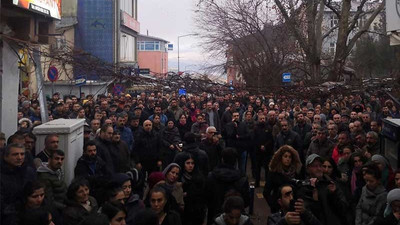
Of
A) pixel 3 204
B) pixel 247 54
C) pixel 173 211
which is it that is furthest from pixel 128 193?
pixel 247 54

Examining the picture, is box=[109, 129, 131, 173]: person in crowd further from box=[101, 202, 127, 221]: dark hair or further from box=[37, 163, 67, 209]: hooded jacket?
box=[101, 202, 127, 221]: dark hair

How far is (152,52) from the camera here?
86438 mm

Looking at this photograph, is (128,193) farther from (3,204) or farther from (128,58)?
(128,58)

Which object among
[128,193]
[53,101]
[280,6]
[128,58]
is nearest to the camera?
[128,193]

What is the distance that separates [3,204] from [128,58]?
43714 mm

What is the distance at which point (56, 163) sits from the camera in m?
6.83

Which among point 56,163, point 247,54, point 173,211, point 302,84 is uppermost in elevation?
point 247,54

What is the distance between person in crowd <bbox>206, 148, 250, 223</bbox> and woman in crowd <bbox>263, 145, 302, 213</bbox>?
0.29m

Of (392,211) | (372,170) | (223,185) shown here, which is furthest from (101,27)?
(392,211)

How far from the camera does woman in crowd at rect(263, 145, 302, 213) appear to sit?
7.32m

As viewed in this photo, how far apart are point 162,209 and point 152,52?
81.3 meters

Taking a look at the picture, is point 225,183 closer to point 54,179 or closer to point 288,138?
point 54,179

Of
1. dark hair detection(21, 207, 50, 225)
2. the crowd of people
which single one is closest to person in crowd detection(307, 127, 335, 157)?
the crowd of people

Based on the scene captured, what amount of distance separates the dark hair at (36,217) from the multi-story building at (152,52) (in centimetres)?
7876
